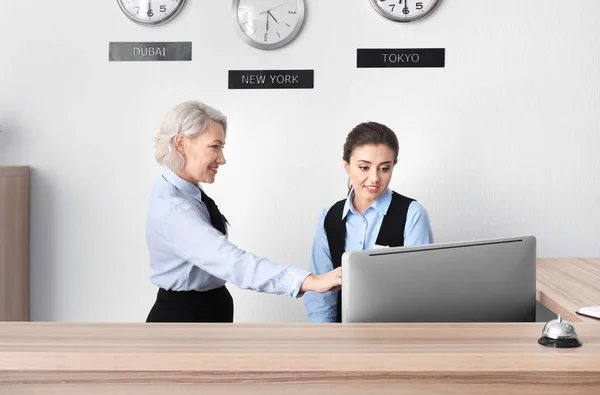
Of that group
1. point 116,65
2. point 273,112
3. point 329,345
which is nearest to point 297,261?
point 273,112

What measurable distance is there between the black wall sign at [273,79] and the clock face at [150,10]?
47 cm

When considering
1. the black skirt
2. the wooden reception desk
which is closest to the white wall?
the black skirt

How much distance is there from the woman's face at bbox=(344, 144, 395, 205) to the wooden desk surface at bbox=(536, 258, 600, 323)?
763 mm

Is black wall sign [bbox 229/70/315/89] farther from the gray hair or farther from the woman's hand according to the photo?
the woman's hand

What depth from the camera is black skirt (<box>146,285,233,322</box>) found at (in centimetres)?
263

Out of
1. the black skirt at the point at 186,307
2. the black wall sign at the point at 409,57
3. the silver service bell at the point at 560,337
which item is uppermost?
the black wall sign at the point at 409,57

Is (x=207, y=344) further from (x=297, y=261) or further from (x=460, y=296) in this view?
(x=297, y=261)

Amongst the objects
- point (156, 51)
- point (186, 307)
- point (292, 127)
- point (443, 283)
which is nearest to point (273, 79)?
point (292, 127)

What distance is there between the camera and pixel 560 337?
134cm

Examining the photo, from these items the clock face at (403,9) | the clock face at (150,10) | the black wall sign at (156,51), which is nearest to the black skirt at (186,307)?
the black wall sign at (156,51)

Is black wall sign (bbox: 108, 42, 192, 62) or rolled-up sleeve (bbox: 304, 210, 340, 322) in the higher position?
black wall sign (bbox: 108, 42, 192, 62)

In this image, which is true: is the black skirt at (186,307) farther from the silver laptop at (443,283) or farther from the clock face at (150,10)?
the clock face at (150,10)

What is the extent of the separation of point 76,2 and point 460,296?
122 inches

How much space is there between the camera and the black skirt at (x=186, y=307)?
2.63m
